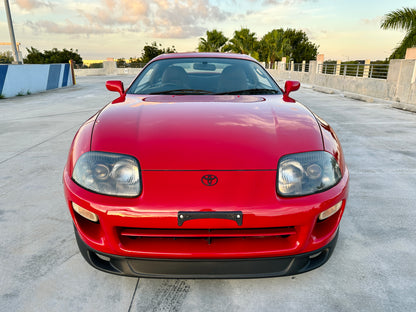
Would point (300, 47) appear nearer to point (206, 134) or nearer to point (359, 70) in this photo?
point (359, 70)

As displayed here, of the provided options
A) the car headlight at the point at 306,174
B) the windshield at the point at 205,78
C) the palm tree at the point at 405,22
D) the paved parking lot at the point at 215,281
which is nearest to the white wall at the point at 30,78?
the paved parking lot at the point at 215,281

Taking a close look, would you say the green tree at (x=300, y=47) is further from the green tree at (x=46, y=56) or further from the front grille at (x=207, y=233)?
the front grille at (x=207, y=233)

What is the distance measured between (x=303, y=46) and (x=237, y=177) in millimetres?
56848

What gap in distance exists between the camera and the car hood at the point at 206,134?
1.56 metres

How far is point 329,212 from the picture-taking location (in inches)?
62.3

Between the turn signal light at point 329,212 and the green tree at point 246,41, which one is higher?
the green tree at point 246,41

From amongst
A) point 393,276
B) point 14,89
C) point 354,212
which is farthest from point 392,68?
point 14,89

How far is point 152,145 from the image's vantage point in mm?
1637

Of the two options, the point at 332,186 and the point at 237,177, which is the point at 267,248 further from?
the point at 332,186

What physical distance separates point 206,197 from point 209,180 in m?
0.09

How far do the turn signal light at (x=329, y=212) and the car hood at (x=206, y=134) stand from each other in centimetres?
32

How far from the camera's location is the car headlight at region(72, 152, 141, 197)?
1.52 m

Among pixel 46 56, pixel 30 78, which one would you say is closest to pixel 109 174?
pixel 30 78

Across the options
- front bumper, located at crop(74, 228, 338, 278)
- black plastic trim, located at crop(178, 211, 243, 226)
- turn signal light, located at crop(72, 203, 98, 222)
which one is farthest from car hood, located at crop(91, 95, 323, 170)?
front bumper, located at crop(74, 228, 338, 278)
